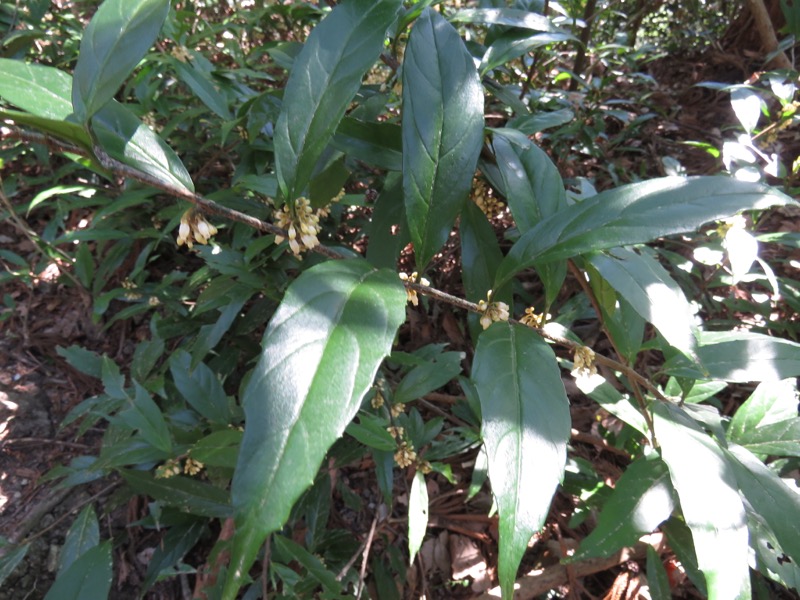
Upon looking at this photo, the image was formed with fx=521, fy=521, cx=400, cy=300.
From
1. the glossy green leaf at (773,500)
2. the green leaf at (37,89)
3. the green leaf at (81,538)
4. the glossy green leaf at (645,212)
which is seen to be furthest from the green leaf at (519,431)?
the green leaf at (81,538)

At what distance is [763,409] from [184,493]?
1.47m

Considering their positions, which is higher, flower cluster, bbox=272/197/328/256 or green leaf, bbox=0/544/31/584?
flower cluster, bbox=272/197/328/256

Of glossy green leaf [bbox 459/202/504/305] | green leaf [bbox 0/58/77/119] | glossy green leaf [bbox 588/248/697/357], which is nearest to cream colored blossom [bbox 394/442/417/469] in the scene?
glossy green leaf [bbox 459/202/504/305]

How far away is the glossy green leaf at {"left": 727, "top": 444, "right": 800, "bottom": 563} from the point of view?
91 centimetres

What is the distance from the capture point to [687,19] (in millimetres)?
3760

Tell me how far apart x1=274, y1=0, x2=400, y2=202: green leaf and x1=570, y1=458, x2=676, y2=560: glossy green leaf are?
876mm

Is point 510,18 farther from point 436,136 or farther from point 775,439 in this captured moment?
point 775,439

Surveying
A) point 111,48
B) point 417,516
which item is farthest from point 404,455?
point 111,48

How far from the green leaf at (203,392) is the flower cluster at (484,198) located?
2.86ft

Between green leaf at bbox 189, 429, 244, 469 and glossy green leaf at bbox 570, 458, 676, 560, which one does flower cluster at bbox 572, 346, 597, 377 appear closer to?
glossy green leaf at bbox 570, 458, 676, 560

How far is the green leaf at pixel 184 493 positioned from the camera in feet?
4.46

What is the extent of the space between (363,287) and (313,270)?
0.21ft

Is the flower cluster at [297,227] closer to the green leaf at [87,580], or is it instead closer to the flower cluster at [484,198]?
the flower cluster at [484,198]

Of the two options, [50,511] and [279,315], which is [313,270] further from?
[50,511]
